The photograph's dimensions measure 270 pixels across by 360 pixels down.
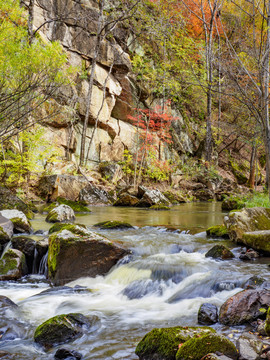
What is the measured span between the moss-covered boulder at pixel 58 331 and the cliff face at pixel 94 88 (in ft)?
52.1

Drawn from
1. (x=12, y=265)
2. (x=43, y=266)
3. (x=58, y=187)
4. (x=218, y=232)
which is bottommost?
(x=43, y=266)

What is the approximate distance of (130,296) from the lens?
15.6ft

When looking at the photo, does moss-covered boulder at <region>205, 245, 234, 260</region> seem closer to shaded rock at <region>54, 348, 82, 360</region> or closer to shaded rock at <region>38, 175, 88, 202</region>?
shaded rock at <region>54, 348, 82, 360</region>

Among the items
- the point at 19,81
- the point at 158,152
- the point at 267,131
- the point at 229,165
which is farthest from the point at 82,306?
the point at 229,165

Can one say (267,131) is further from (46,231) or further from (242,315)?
(46,231)

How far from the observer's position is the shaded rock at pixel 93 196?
15180mm

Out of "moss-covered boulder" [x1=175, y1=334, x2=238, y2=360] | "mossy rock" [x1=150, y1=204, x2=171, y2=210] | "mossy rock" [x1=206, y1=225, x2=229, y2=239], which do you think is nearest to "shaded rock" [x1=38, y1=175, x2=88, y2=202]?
"mossy rock" [x1=150, y1=204, x2=171, y2=210]

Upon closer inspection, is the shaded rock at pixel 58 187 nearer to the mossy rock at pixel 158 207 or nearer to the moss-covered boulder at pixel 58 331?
the mossy rock at pixel 158 207

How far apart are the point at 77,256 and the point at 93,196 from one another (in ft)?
33.0

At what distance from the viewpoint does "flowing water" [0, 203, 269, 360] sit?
10.7 feet

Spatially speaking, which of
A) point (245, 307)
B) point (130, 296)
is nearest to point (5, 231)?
point (130, 296)

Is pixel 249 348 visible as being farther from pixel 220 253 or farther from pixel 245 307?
pixel 220 253

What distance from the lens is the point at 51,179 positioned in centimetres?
1478

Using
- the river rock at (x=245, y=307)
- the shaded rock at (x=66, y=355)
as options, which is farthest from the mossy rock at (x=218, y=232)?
the shaded rock at (x=66, y=355)
